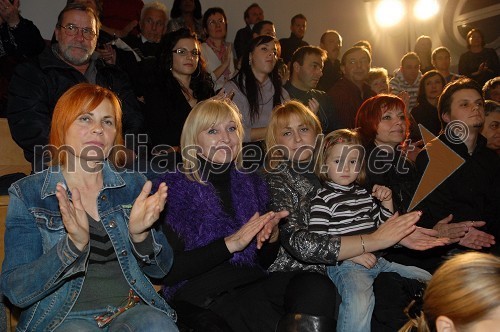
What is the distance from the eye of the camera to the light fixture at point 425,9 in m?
8.59

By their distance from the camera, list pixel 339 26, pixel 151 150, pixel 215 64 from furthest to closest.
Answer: pixel 339 26 → pixel 215 64 → pixel 151 150

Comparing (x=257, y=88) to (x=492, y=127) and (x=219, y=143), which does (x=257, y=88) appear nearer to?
(x=219, y=143)

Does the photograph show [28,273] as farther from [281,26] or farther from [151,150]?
[281,26]

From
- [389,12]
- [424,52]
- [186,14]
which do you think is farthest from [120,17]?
[389,12]

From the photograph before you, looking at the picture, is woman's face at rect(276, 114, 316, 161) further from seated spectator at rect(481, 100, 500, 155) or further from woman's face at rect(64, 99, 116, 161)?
seated spectator at rect(481, 100, 500, 155)

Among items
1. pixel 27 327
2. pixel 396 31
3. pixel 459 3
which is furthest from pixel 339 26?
pixel 27 327

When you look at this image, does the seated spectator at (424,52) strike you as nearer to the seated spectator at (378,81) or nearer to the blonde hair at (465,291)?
the seated spectator at (378,81)

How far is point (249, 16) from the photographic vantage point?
6531mm

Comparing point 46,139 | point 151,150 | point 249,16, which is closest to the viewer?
A: point 46,139

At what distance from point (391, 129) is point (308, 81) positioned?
120 cm

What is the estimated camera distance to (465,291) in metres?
1.54

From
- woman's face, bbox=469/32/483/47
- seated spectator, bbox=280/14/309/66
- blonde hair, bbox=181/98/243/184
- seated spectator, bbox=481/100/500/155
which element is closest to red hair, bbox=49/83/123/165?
blonde hair, bbox=181/98/243/184

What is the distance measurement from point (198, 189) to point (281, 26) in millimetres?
5447

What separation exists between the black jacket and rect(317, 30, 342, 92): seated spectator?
316 centimetres
